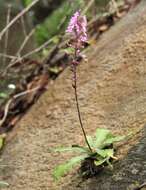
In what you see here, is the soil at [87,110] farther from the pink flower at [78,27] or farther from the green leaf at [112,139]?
the pink flower at [78,27]

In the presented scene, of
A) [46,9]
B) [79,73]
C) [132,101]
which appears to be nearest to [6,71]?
[79,73]

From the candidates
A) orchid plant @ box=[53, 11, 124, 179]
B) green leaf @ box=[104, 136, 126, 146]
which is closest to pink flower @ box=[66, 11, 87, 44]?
orchid plant @ box=[53, 11, 124, 179]

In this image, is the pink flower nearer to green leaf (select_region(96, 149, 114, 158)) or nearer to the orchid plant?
the orchid plant

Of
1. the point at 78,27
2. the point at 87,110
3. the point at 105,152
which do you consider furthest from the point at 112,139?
the point at 87,110

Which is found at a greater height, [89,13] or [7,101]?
[89,13]

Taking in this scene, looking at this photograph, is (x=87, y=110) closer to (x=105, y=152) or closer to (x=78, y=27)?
(x=105, y=152)

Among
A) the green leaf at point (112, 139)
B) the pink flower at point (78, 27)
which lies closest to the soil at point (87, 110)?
the green leaf at point (112, 139)

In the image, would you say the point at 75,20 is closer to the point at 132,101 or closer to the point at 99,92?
the point at 132,101
